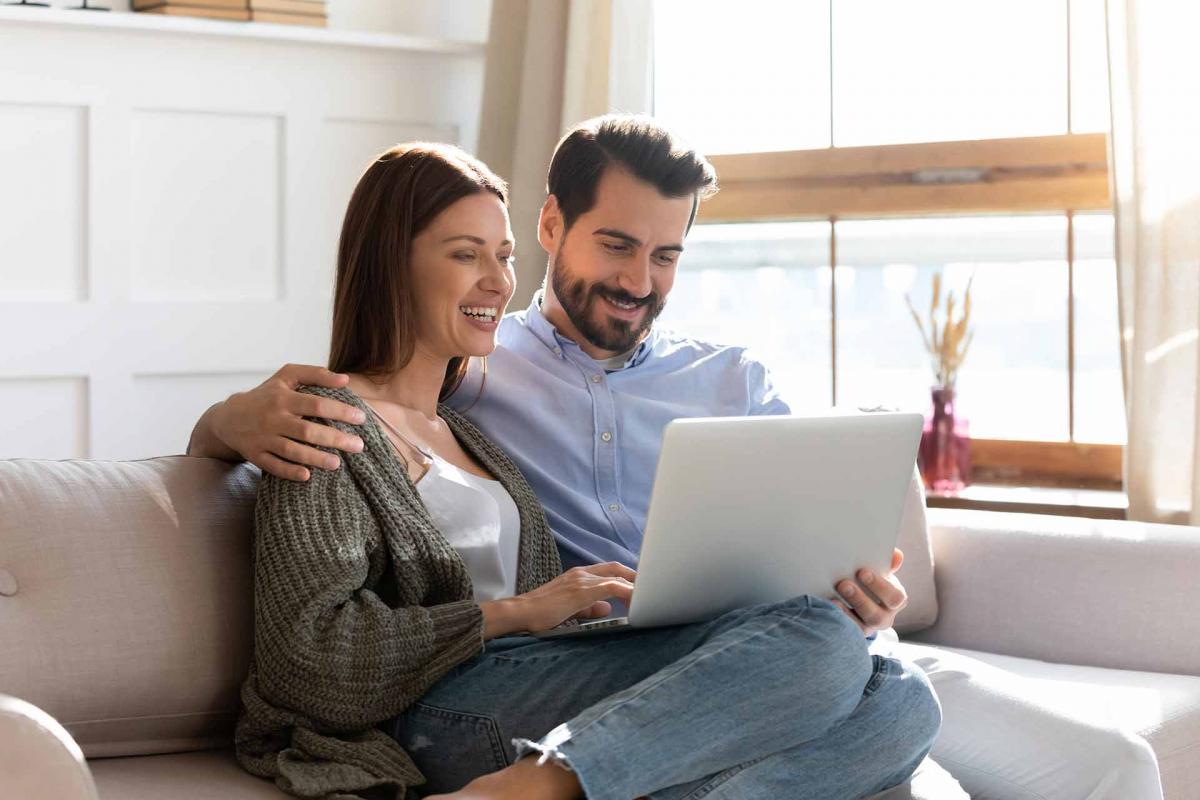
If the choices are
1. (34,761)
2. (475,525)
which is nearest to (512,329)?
(475,525)

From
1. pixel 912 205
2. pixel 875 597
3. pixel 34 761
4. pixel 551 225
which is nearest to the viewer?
pixel 34 761

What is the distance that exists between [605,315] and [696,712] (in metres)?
0.85

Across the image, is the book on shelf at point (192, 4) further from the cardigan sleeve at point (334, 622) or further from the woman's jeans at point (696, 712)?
the woman's jeans at point (696, 712)

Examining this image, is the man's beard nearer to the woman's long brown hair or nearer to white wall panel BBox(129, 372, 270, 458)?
the woman's long brown hair

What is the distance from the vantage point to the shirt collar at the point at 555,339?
2299 millimetres

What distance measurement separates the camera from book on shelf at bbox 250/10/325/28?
11.4 ft

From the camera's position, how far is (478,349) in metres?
2.00

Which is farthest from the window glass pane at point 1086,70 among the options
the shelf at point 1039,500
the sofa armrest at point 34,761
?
the sofa armrest at point 34,761

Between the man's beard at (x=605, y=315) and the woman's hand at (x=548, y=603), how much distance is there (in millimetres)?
585

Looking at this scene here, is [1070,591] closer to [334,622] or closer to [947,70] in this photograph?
[334,622]

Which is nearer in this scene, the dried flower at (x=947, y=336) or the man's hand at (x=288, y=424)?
the man's hand at (x=288, y=424)

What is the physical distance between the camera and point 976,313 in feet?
11.2

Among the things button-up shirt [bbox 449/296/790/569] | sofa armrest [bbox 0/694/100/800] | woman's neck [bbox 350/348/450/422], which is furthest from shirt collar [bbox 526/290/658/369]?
sofa armrest [bbox 0/694/100/800]

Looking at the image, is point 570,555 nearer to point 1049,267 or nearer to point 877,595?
point 877,595
